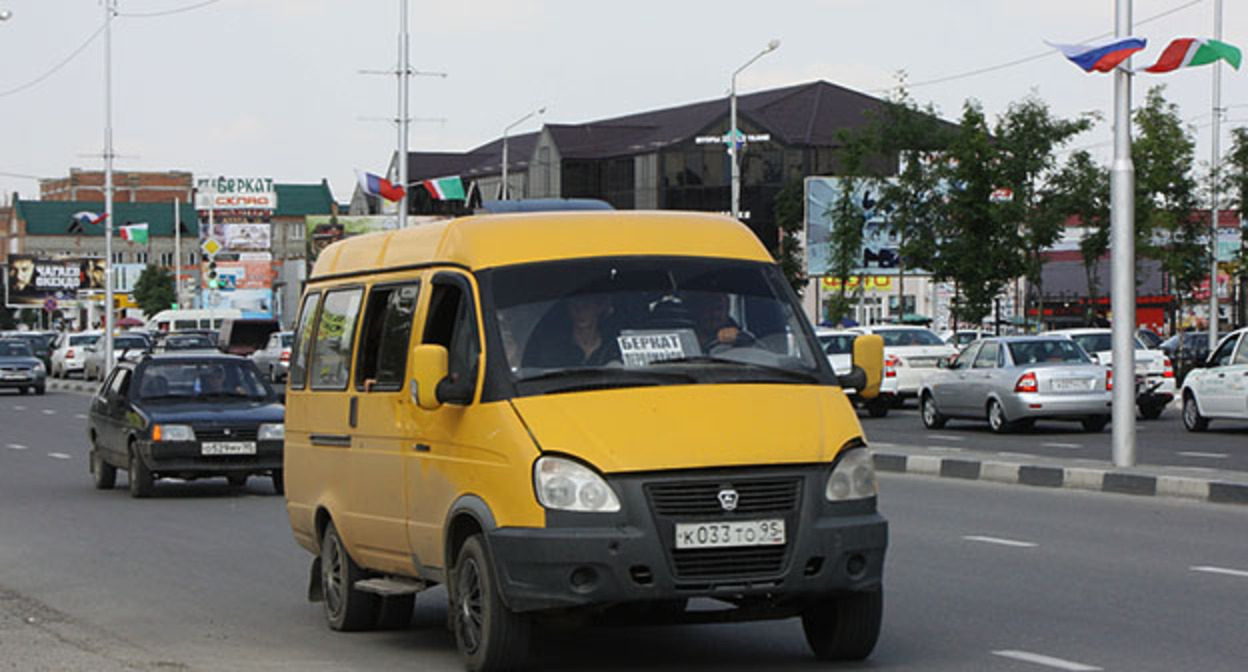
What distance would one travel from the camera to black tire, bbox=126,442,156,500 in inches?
841

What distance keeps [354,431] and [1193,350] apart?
52008mm

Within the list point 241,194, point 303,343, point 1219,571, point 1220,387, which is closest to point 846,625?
point 303,343

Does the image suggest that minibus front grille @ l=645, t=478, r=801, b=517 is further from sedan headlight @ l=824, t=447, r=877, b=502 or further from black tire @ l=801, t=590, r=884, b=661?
black tire @ l=801, t=590, r=884, b=661

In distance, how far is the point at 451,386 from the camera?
9.12 metres

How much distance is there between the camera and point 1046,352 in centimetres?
3109

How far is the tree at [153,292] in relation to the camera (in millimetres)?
170375

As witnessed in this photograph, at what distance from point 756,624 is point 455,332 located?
8.00 feet

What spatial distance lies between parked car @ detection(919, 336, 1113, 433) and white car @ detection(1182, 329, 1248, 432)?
3.89 feet

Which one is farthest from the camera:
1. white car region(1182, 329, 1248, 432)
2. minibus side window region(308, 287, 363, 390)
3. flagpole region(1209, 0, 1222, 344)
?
flagpole region(1209, 0, 1222, 344)

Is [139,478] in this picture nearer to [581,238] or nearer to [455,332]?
[455,332]

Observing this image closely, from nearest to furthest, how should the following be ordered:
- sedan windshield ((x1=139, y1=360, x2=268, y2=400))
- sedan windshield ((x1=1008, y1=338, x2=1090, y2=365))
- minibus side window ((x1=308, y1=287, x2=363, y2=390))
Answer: minibus side window ((x1=308, y1=287, x2=363, y2=390)), sedan windshield ((x1=139, y1=360, x2=268, y2=400)), sedan windshield ((x1=1008, y1=338, x2=1090, y2=365))

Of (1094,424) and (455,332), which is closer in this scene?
(455,332)

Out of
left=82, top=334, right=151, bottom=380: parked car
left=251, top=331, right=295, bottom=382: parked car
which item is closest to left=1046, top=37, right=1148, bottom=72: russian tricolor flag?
left=251, top=331, right=295, bottom=382: parked car

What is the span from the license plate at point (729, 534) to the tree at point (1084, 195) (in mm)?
46608
